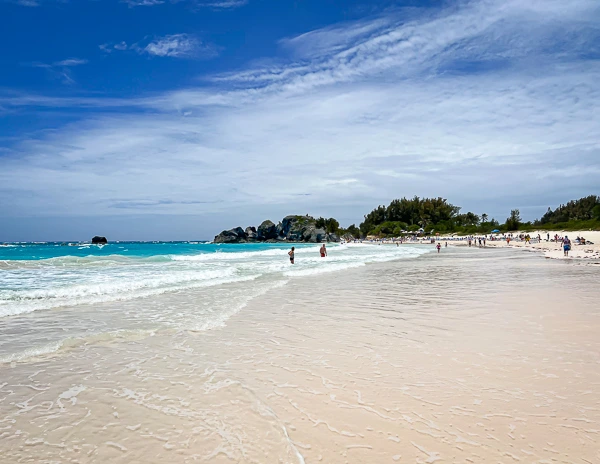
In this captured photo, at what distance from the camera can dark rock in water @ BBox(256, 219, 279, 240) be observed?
15375 cm

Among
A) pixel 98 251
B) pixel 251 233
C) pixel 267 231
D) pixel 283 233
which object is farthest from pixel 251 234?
pixel 98 251

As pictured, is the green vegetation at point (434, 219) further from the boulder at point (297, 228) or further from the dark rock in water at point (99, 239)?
the dark rock in water at point (99, 239)

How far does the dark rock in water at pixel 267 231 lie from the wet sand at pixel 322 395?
14523 centimetres

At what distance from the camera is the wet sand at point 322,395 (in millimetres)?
3514

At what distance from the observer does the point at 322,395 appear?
15.5ft

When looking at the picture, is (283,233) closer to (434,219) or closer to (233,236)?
(233,236)

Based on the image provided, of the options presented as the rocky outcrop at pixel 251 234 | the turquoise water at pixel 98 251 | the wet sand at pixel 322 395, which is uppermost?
the rocky outcrop at pixel 251 234

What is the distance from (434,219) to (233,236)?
7855 cm

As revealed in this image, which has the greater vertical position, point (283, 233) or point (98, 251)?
point (283, 233)

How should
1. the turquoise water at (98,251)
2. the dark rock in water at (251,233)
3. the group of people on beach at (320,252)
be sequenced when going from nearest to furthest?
the group of people on beach at (320,252) < the turquoise water at (98,251) < the dark rock in water at (251,233)

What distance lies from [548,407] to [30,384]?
20.6 ft

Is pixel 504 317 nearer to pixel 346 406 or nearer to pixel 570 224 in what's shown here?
pixel 346 406

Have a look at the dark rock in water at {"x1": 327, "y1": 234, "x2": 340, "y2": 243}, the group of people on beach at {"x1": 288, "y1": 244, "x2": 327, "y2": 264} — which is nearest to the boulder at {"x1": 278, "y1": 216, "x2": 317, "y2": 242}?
the dark rock in water at {"x1": 327, "y1": 234, "x2": 340, "y2": 243}

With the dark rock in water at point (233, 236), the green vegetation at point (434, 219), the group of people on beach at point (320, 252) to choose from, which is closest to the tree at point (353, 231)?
the green vegetation at point (434, 219)
